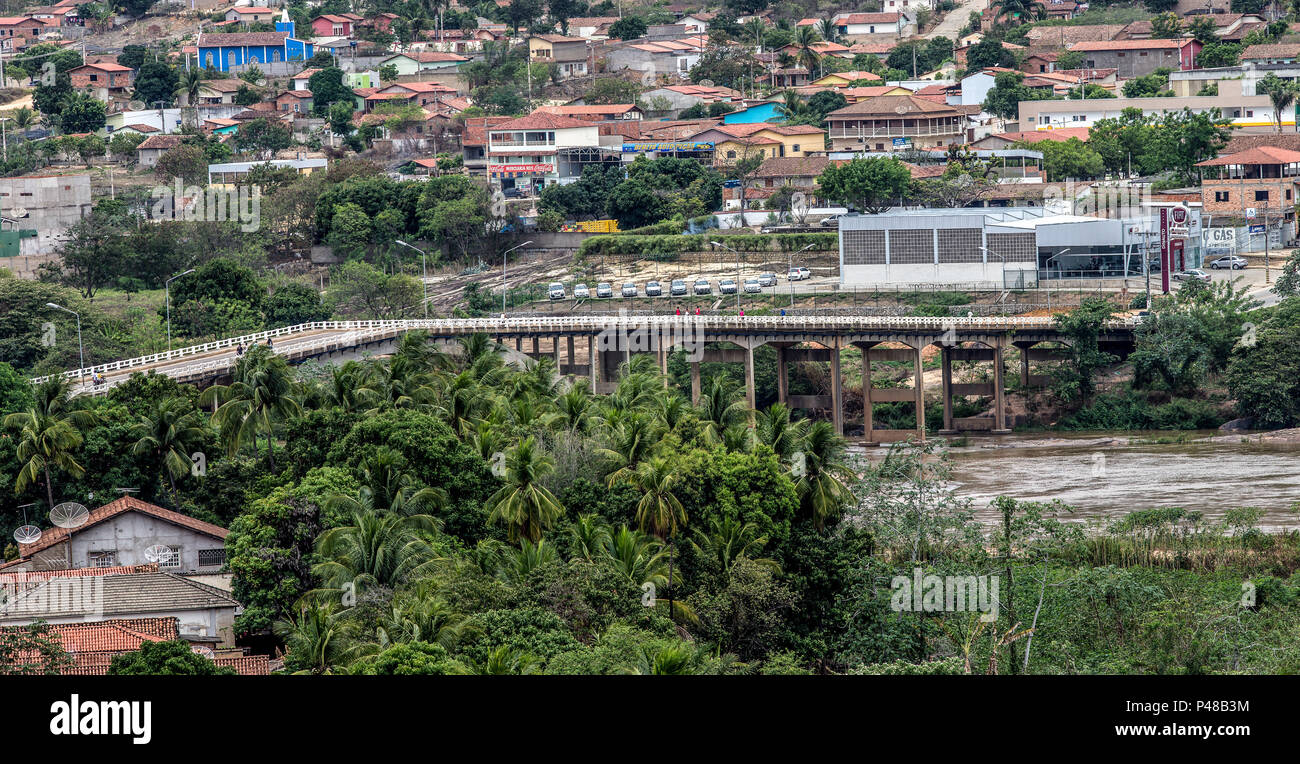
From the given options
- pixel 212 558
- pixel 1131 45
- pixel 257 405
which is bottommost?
pixel 212 558

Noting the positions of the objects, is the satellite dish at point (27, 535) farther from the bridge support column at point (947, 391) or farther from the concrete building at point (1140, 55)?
the concrete building at point (1140, 55)

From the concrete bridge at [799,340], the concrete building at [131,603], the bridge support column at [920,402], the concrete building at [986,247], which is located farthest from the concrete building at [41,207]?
the concrete building at [131,603]

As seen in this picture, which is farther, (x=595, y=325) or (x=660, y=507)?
(x=595, y=325)

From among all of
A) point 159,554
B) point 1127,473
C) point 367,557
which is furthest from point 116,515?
point 1127,473

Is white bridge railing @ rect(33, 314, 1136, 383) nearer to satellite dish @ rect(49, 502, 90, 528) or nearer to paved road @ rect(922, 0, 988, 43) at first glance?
satellite dish @ rect(49, 502, 90, 528)

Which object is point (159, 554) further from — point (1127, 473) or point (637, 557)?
point (1127, 473)
